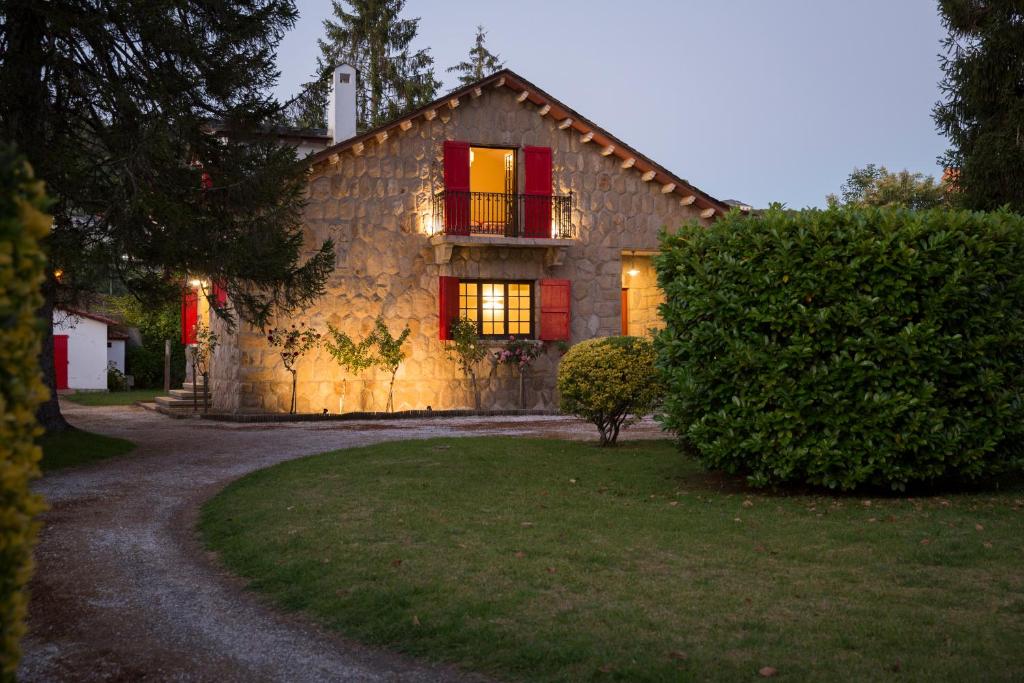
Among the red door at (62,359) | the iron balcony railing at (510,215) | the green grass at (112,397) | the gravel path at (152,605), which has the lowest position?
the gravel path at (152,605)

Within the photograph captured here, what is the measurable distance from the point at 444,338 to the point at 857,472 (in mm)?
13150

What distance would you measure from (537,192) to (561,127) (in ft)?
5.95

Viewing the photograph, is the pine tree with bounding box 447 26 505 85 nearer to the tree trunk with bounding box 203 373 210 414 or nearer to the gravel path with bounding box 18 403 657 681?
the tree trunk with bounding box 203 373 210 414

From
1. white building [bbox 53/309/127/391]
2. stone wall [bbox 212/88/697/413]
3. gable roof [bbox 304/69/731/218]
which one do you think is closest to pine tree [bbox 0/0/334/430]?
stone wall [bbox 212/88/697/413]

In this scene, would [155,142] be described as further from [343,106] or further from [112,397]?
[112,397]

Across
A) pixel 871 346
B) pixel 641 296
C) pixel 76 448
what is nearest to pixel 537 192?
pixel 641 296

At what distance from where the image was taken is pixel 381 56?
133 ft

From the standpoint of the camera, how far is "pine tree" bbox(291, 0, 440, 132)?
40.1 m

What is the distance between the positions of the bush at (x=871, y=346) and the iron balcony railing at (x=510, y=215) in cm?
1256

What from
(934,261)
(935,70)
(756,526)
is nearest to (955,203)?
(935,70)

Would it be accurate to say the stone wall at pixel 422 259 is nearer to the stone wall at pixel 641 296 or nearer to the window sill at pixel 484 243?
the window sill at pixel 484 243

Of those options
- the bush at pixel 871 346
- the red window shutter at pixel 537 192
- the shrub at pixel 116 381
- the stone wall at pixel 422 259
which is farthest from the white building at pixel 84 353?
the bush at pixel 871 346

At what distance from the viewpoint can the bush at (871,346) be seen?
8.26 m

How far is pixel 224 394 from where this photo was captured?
2025 centimetres
